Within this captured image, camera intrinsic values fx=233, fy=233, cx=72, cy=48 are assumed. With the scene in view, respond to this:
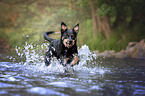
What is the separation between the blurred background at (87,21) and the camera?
1812 centimetres

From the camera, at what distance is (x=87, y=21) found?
27.4 m

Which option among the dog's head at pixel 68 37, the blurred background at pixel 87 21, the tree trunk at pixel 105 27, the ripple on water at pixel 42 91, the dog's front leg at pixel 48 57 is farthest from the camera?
the tree trunk at pixel 105 27

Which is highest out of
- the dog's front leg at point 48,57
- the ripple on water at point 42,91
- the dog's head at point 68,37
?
the dog's head at point 68,37

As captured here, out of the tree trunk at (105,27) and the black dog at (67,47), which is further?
the tree trunk at (105,27)

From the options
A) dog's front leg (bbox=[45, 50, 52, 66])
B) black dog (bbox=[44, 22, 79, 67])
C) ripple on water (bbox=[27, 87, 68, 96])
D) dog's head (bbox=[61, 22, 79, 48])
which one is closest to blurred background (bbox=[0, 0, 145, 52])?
dog's front leg (bbox=[45, 50, 52, 66])

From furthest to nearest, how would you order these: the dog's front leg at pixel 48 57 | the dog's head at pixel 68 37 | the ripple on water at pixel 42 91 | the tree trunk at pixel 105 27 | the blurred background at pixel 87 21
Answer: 1. the tree trunk at pixel 105 27
2. the blurred background at pixel 87 21
3. the dog's front leg at pixel 48 57
4. the dog's head at pixel 68 37
5. the ripple on water at pixel 42 91

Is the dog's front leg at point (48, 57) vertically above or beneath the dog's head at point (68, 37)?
beneath

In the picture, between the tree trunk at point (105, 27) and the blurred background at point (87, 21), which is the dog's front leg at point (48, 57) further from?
the tree trunk at point (105, 27)

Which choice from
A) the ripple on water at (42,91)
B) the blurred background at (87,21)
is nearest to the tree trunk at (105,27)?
the blurred background at (87,21)

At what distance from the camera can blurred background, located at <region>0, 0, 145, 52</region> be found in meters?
18.1

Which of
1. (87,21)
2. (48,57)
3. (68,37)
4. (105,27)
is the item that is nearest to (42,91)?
(68,37)

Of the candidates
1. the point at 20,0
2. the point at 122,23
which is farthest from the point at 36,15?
the point at 122,23

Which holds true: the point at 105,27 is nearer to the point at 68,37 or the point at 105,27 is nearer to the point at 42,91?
the point at 68,37

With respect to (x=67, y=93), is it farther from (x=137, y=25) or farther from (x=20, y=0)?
(x=20, y=0)
